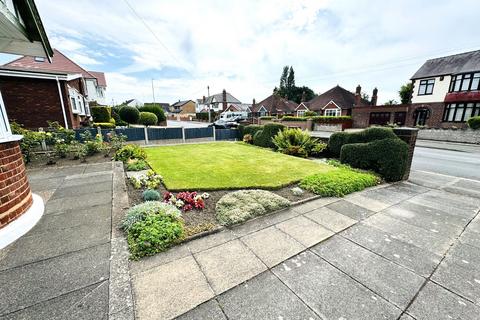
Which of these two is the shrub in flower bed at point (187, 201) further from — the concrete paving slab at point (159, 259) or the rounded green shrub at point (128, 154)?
the rounded green shrub at point (128, 154)

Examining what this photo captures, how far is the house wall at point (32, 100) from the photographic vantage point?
37.0 ft

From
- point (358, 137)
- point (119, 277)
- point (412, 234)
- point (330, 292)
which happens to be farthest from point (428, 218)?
point (119, 277)

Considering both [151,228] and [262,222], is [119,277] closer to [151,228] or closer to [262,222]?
[151,228]

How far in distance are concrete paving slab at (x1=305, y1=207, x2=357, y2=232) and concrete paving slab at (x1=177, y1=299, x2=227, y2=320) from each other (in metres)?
2.34

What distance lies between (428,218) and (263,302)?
12.7 feet

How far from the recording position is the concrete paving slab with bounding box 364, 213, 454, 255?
3.00 metres

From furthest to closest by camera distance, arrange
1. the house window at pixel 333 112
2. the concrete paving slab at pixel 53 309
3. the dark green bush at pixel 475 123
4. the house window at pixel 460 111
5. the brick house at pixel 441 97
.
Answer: the house window at pixel 333 112 → the brick house at pixel 441 97 → the house window at pixel 460 111 → the dark green bush at pixel 475 123 → the concrete paving slab at pixel 53 309

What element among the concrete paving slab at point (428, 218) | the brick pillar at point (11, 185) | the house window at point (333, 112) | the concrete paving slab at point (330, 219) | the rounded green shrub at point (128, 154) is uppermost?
the house window at point (333, 112)

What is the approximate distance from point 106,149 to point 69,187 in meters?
4.58

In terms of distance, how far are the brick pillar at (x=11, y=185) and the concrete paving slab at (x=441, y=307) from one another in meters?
5.30

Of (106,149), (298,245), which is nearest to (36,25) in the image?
(298,245)

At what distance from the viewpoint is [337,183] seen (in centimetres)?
523

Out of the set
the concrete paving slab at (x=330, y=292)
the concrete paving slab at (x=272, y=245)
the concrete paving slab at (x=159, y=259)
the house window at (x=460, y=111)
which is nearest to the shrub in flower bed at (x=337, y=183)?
the concrete paving slab at (x=272, y=245)

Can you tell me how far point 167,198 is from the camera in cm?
435
